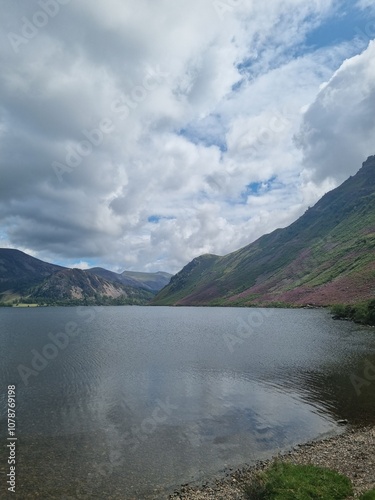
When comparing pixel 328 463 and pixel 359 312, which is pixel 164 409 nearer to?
pixel 328 463

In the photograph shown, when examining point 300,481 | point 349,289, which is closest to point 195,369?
point 300,481

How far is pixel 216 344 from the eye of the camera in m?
81.4

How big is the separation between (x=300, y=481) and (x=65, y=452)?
1898 centimetres

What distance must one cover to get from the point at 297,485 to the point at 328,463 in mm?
5893

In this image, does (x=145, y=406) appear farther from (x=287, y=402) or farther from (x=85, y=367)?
(x=85, y=367)

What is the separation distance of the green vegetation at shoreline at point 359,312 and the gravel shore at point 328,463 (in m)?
83.2

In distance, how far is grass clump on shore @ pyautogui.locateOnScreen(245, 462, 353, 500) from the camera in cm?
1850

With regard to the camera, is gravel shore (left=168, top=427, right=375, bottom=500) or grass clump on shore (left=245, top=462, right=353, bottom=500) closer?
grass clump on shore (left=245, top=462, right=353, bottom=500)

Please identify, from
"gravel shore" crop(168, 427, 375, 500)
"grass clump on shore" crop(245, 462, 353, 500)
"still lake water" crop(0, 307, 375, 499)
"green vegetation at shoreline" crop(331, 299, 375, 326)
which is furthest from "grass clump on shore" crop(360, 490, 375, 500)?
"green vegetation at shoreline" crop(331, 299, 375, 326)

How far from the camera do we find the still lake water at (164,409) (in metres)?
25.1

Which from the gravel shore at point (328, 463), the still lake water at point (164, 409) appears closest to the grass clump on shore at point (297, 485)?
the gravel shore at point (328, 463)

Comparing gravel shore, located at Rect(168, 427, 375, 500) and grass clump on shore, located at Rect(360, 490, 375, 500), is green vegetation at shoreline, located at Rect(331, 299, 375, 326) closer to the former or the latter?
gravel shore, located at Rect(168, 427, 375, 500)

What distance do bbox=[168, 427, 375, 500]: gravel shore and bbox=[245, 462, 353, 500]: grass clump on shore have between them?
2.82ft

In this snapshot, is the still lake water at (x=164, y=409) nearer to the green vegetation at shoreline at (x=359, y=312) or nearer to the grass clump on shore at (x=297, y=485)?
the grass clump on shore at (x=297, y=485)
